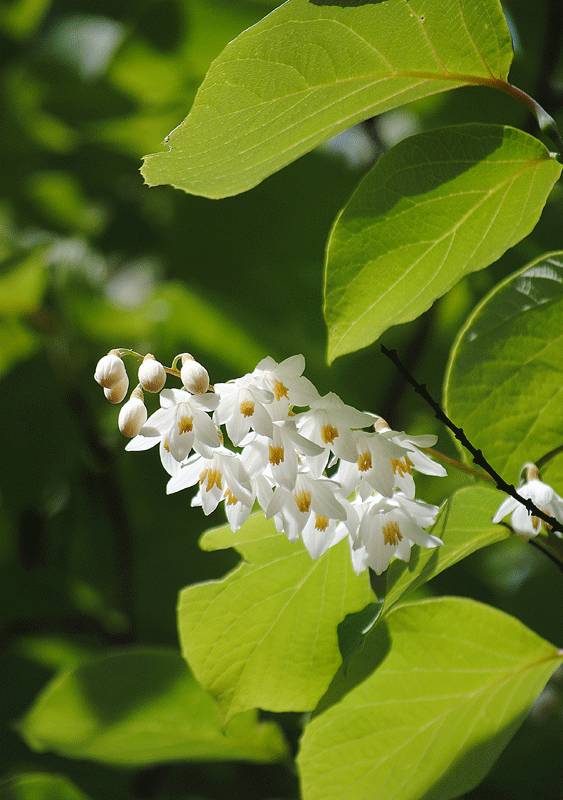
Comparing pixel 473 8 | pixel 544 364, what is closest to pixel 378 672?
pixel 544 364

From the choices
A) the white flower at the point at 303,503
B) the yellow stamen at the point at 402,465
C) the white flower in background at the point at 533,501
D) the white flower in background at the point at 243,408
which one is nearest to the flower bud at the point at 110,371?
the white flower in background at the point at 243,408

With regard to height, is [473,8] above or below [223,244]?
above

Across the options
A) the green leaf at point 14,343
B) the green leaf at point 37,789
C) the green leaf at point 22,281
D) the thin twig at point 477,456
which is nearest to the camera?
the thin twig at point 477,456

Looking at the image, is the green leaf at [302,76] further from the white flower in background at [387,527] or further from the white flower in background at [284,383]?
the white flower in background at [387,527]

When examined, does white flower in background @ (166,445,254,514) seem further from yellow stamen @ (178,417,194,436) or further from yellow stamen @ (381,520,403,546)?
yellow stamen @ (381,520,403,546)

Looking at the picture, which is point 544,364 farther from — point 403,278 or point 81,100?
point 81,100

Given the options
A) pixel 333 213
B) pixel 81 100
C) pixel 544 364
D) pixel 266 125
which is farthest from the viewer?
pixel 81 100
